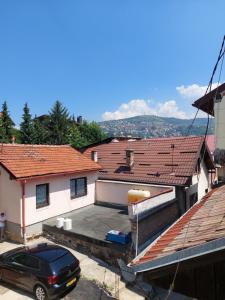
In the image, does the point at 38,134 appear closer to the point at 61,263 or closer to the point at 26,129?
the point at 26,129

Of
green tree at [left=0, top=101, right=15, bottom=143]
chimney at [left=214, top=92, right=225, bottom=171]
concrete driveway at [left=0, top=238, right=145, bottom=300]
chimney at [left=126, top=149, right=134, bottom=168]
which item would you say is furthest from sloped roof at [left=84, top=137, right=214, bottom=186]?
green tree at [left=0, top=101, right=15, bottom=143]

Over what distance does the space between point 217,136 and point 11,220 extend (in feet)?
38.3

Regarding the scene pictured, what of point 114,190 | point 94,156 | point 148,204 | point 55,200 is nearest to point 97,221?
point 55,200

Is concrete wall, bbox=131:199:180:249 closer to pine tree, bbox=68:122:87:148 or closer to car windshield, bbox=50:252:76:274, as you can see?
car windshield, bbox=50:252:76:274

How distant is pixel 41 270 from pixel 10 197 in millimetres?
6508

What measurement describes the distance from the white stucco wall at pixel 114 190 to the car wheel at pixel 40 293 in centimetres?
1000

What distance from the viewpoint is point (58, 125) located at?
165ft

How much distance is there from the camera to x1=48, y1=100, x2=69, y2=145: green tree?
49594mm

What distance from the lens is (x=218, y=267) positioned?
324 centimetres

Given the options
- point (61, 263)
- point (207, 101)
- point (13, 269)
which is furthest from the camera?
point (207, 101)

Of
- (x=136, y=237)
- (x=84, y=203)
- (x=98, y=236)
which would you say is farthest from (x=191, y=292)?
(x=84, y=203)

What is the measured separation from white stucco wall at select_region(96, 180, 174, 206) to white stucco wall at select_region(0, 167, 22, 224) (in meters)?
7.05

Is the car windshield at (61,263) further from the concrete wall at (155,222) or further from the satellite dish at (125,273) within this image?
the concrete wall at (155,222)

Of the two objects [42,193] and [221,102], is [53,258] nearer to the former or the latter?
[42,193]
